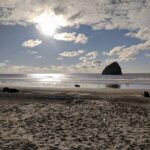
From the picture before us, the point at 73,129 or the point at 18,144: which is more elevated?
the point at 73,129

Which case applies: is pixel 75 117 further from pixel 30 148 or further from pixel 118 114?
pixel 30 148

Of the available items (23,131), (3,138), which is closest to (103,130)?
(23,131)

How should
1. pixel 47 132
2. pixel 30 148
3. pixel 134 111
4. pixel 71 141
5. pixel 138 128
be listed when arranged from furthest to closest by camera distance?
pixel 134 111
pixel 138 128
pixel 47 132
pixel 71 141
pixel 30 148

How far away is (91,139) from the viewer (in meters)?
12.2

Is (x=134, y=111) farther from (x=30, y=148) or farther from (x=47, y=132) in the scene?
(x=30, y=148)

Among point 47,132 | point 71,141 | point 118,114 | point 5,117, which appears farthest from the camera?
point 118,114

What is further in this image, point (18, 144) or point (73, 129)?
point (73, 129)

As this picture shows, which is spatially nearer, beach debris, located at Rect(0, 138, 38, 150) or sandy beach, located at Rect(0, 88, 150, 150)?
beach debris, located at Rect(0, 138, 38, 150)

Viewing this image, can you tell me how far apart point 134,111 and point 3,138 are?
1063cm

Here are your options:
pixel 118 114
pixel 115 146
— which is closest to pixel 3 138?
pixel 115 146

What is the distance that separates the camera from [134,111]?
65.6 feet

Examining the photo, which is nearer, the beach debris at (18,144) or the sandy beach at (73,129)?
the beach debris at (18,144)

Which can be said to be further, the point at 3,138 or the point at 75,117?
the point at 75,117

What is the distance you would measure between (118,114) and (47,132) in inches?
261
